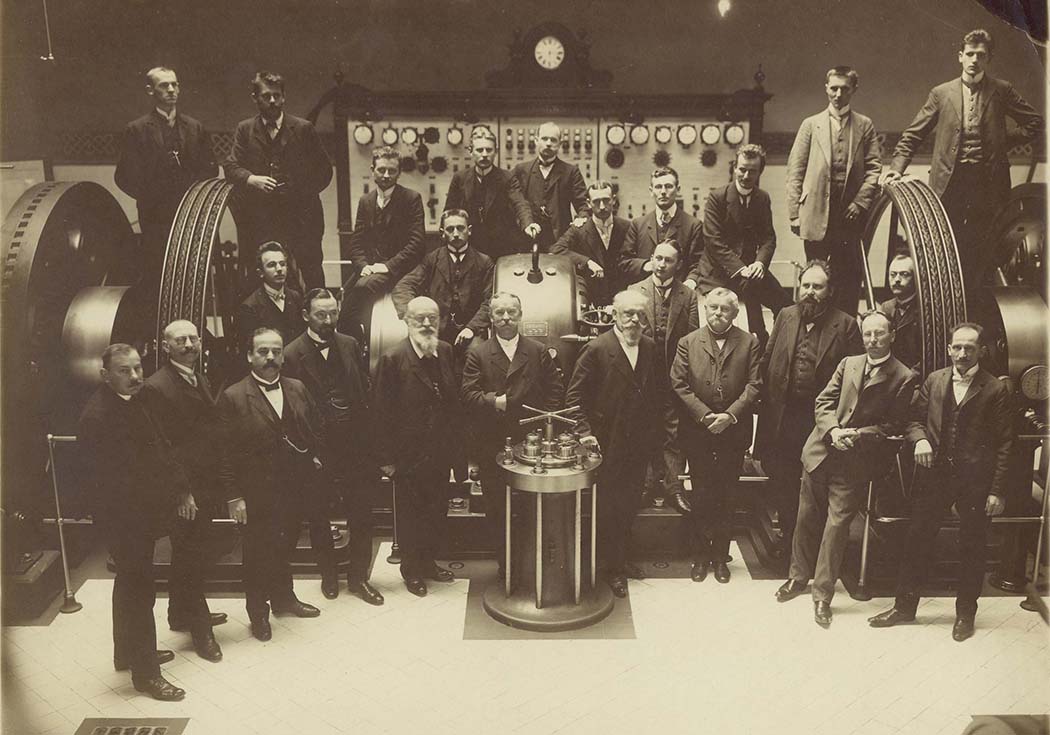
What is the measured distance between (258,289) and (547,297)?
1484 mm

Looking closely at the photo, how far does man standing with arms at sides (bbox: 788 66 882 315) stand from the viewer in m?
4.34

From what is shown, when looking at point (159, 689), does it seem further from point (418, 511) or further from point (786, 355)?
point (786, 355)

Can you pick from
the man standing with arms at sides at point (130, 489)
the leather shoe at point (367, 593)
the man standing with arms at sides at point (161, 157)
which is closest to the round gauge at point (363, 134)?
the man standing with arms at sides at point (161, 157)

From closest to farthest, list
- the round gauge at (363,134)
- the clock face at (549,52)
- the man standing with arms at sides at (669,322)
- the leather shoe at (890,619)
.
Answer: the leather shoe at (890,619) < the man standing with arms at sides at (669,322) < the clock face at (549,52) < the round gauge at (363,134)

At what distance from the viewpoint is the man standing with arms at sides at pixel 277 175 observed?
436 centimetres

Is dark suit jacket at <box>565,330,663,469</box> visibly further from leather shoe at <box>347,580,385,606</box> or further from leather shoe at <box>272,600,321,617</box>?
leather shoe at <box>272,600,321,617</box>

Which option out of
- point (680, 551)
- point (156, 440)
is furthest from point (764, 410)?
point (156, 440)

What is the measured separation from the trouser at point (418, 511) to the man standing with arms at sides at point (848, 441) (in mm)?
1784

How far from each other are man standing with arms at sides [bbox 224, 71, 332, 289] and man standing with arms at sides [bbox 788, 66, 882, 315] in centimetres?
239

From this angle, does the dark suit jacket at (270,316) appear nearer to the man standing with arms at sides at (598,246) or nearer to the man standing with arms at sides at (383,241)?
the man standing with arms at sides at (383,241)

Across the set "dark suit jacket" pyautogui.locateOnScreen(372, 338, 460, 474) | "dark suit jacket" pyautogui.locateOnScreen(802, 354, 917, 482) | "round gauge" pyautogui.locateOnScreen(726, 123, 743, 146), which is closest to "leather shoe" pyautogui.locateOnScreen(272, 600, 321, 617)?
"dark suit jacket" pyautogui.locateOnScreen(372, 338, 460, 474)

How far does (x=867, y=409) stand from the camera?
4082 mm

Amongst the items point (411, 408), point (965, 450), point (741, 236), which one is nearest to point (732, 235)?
point (741, 236)

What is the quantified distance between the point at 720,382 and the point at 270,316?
2.23 meters
